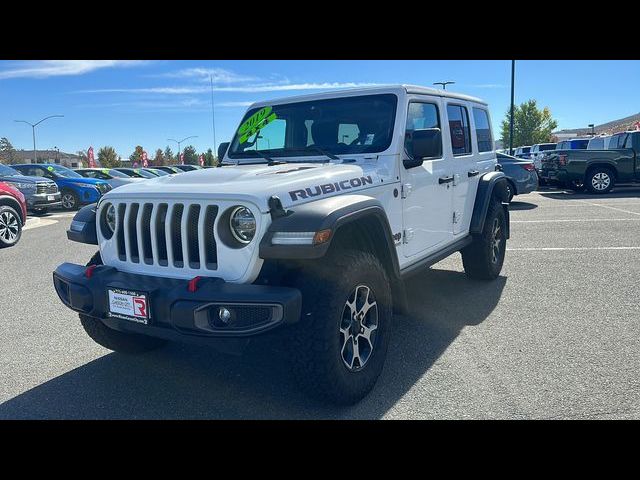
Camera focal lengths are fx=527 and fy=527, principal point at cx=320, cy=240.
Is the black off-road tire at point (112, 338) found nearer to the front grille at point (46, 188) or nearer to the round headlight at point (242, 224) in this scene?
the round headlight at point (242, 224)

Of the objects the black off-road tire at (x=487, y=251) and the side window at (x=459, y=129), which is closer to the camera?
the side window at (x=459, y=129)

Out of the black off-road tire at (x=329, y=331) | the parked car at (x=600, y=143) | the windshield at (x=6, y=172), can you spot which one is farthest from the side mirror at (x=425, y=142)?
the parked car at (x=600, y=143)

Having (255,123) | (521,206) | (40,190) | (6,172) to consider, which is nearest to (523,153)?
(521,206)

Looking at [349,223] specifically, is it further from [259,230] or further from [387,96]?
[387,96]

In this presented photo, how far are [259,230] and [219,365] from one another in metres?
1.48

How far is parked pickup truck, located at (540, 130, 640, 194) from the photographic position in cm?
1619

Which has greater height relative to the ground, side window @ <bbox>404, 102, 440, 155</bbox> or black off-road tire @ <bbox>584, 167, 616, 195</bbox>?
side window @ <bbox>404, 102, 440, 155</bbox>

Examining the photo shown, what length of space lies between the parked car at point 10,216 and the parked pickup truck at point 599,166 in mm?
14622

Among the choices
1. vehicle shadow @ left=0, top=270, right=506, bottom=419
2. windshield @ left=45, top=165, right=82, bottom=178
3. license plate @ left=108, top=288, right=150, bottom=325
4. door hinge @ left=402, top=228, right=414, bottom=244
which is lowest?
vehicle shadow @ left=0, top=270, right=506, bottom=419

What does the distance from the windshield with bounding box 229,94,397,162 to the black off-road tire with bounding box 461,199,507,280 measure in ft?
7.10

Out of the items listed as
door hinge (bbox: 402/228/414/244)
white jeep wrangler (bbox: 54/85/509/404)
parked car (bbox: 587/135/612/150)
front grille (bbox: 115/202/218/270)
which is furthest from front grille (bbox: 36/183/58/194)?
parked car (bbox: 587/135/612/150)

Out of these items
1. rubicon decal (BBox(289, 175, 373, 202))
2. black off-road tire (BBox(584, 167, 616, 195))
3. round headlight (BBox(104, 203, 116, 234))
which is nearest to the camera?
rubicon decal (BBox(289, 175, 373, 202))

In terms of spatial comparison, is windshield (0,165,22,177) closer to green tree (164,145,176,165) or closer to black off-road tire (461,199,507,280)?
black off-road tire (461,199,507,280)

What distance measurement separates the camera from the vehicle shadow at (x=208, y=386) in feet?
10.5
